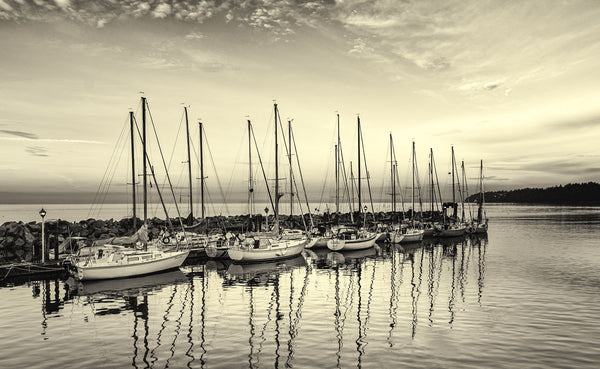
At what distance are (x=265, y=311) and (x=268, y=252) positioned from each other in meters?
19.3

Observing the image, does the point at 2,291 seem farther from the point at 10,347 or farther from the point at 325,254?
the point at 325,254

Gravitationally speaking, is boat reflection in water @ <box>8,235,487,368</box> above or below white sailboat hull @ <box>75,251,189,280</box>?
below

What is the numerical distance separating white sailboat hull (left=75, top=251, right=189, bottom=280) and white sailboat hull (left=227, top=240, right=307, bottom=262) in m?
6.37

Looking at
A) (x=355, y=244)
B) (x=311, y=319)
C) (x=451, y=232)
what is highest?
(x=355, y=244)

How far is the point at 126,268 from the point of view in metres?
32.6

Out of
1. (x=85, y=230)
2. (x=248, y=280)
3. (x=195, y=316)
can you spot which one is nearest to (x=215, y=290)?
(x=248, y=280)

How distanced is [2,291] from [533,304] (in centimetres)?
3497

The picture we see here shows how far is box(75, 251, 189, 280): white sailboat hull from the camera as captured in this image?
31.3 meters

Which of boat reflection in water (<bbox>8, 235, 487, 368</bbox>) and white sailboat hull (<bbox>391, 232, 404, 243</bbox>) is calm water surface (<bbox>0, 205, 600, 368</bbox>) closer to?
boat reflection in water (<bbox>8, 235, 487, 368</bbox>)

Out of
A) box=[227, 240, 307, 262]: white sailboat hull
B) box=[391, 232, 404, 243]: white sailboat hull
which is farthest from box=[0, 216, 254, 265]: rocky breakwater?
box=[391, 232, 404, 243]: white sailboat hull

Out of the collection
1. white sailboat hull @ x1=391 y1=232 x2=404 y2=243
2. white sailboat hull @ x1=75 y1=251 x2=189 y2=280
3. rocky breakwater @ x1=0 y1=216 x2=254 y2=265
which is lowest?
white sailboat hull @ x1=391 y1=232 x2=404 y2=243

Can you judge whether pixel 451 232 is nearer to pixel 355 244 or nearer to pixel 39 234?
pixel 355 244

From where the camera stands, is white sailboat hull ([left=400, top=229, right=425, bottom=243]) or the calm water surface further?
white sailboat hull ([left=400, top=229, right=425, bottom=243])

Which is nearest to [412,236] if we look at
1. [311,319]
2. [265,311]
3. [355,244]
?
[355,244]
